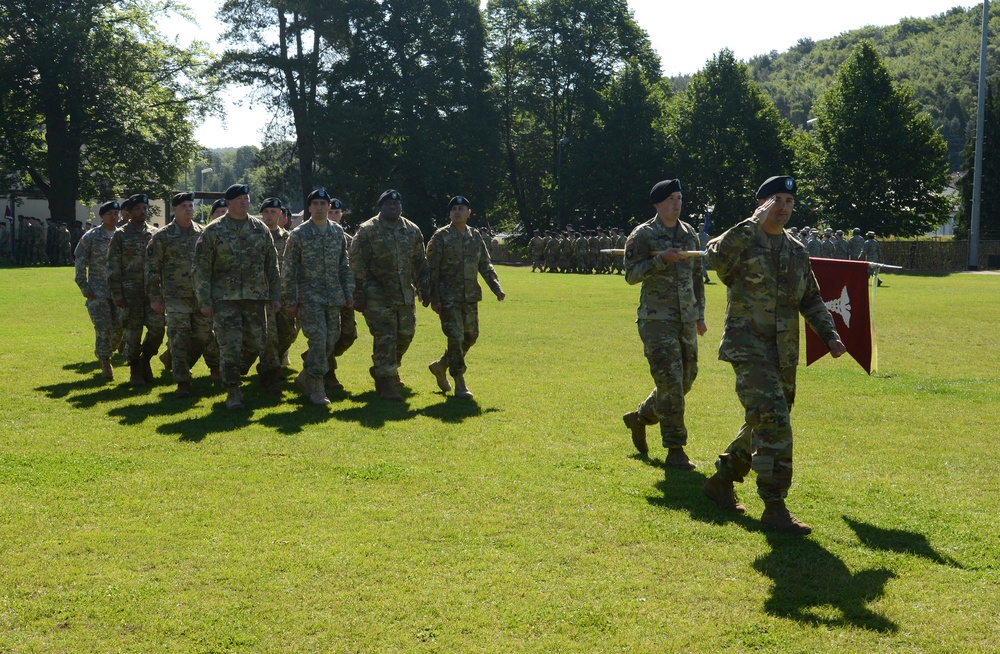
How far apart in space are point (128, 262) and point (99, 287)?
2.68 ft

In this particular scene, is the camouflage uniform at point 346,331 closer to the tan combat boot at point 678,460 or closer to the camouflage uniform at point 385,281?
the camouflage uniform at point 385,281

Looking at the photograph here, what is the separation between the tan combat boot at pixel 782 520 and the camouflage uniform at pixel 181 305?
23.9 feet

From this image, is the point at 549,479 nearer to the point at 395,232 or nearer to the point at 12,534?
the point at 12,534

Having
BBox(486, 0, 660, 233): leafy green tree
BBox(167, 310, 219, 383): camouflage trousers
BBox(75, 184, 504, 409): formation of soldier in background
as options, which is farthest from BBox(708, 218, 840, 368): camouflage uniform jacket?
BBox(486, 0, 660, 233): leafy green tree

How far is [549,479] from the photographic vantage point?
7.54m

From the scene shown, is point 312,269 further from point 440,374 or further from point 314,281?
point 440,374

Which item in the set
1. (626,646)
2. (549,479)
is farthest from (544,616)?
(549,479)

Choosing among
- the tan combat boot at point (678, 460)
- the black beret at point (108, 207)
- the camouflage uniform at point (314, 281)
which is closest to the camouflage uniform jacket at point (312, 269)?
the camouflage uniform at point (314, 281)

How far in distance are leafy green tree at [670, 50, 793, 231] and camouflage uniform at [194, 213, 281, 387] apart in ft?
182

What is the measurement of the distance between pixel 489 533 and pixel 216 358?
6556mm

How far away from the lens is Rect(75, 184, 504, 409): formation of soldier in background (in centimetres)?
1058

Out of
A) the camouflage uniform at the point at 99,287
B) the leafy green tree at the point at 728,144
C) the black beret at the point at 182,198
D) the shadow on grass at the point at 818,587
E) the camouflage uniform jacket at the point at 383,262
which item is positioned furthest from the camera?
the leafy green tree at the point at 728,144

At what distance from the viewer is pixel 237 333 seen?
10617mm

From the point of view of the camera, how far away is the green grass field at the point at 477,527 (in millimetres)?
4766
